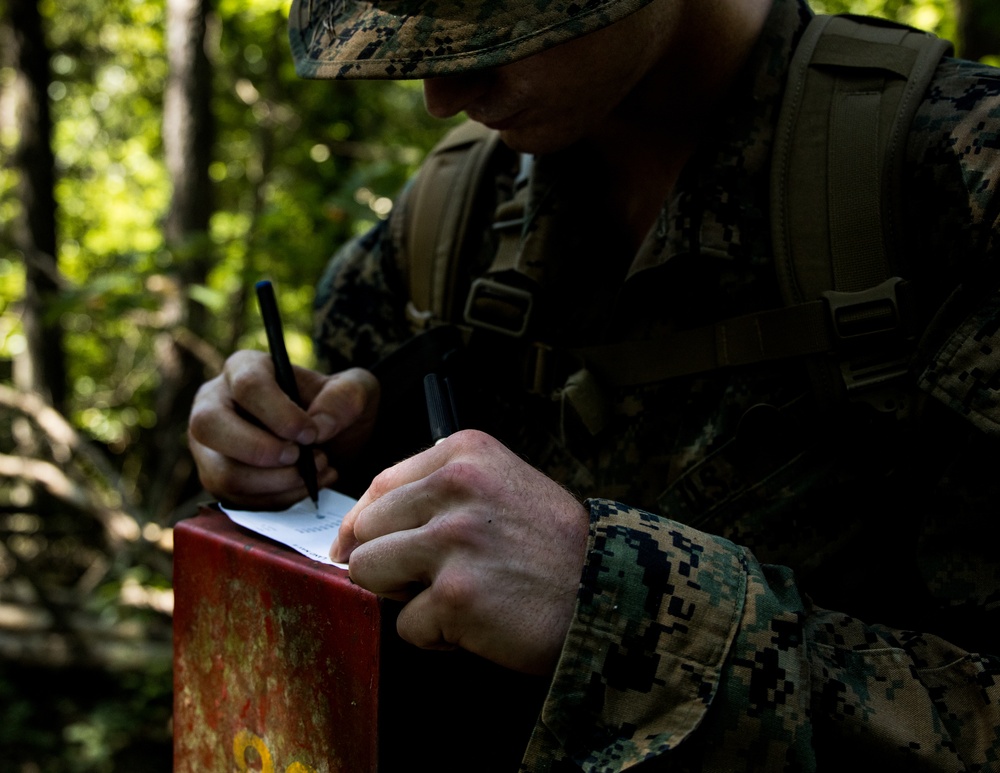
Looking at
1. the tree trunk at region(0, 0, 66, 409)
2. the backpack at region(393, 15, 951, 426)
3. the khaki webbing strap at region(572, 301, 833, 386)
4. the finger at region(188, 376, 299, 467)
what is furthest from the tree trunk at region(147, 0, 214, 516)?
the backpack at region(393, 15, 951, 426)

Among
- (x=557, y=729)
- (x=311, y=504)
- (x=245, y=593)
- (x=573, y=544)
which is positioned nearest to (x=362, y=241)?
(x=311, y=504)

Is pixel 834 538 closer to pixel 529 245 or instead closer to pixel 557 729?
pixel 557 729

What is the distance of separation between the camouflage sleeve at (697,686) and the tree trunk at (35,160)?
6.33 meters

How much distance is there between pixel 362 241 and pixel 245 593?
3.15 feet

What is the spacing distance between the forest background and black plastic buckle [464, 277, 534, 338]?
1.75 meters

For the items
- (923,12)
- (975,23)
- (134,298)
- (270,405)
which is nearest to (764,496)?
(270,405)

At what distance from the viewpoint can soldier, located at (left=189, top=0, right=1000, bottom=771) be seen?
887mm

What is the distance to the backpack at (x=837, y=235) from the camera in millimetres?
1099

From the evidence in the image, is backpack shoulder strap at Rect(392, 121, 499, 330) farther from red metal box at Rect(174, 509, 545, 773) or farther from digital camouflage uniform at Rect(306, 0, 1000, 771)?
red metal box at Rect(174, 509, 545, 773)

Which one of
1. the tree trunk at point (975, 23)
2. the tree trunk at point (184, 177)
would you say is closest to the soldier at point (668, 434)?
the tree trunk at point (975, 23)

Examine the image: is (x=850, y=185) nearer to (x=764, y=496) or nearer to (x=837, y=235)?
(x=837, y=235)

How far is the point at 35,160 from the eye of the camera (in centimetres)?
647

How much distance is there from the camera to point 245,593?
1.12 meters

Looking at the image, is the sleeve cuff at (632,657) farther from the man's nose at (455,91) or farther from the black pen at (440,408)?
the man's nose at (455,91)
